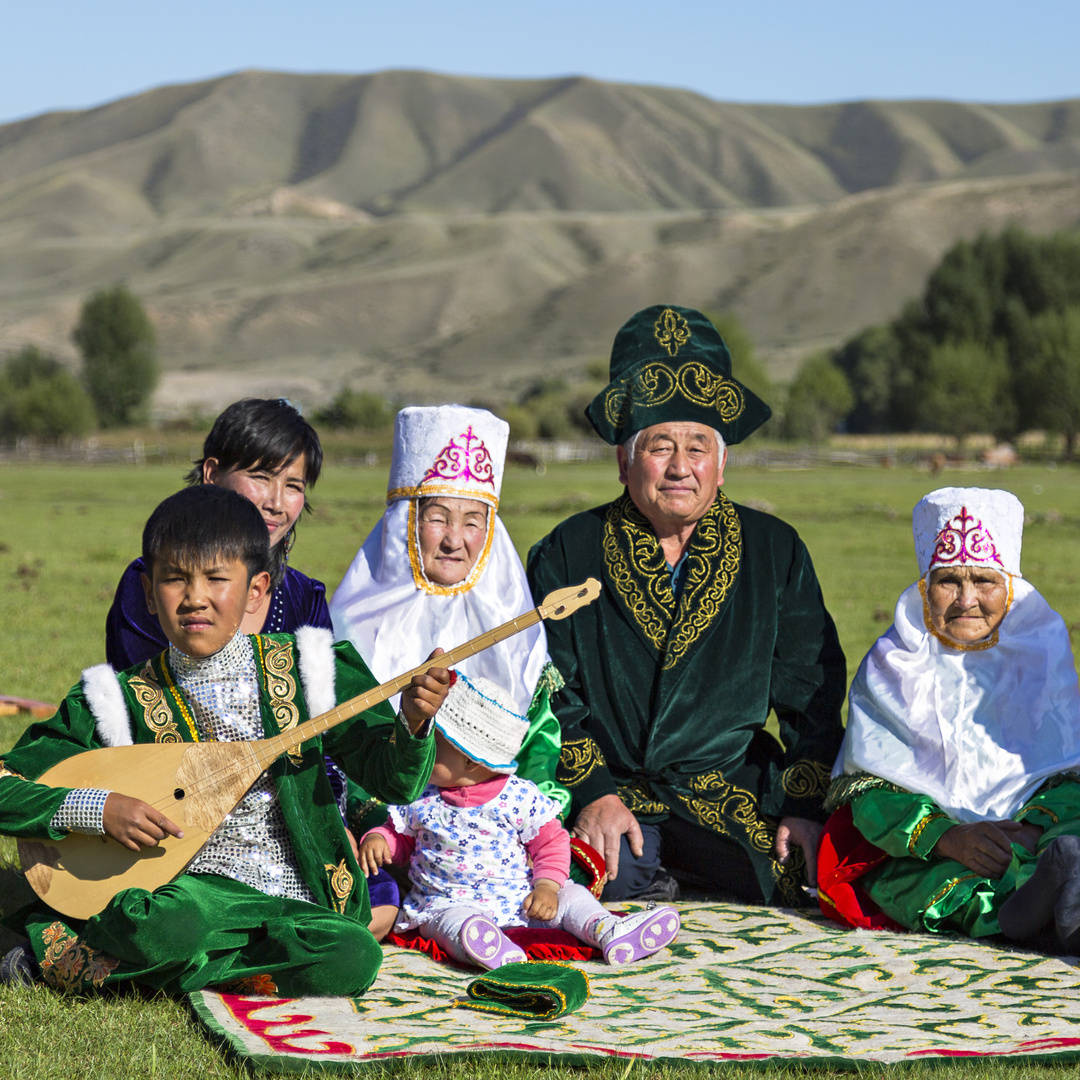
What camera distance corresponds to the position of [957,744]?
5.73 metres

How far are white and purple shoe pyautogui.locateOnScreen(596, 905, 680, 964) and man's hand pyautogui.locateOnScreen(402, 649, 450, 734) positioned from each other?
122cm

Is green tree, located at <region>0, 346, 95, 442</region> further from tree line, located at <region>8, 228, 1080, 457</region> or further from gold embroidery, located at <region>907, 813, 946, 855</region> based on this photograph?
gold embroidery, located at <region>907, 813, 946, 855</region>

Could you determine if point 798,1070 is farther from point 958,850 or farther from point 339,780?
point 339,780

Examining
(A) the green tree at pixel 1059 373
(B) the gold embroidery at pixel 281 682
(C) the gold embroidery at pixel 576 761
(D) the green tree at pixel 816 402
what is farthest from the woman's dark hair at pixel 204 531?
(D) the green tree at pixel 816 402

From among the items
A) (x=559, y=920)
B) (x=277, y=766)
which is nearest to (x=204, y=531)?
(x=277, y=766)

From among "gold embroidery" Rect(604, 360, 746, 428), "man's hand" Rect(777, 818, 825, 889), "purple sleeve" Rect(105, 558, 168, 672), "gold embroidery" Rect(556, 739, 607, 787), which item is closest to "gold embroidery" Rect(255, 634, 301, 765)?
"purple sleeve" Rect(105, 558, 168, 672)

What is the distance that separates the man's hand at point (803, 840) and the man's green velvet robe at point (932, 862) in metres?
0.32

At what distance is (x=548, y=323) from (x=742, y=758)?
191 meters

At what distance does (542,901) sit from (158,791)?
4.60 feet

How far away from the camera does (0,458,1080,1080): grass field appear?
412 cm

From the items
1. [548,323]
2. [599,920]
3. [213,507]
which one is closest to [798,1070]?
[599,920]

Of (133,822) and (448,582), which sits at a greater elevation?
(448,582)

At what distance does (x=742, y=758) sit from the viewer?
6.22 m

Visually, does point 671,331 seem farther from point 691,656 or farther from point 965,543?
point 965,543
